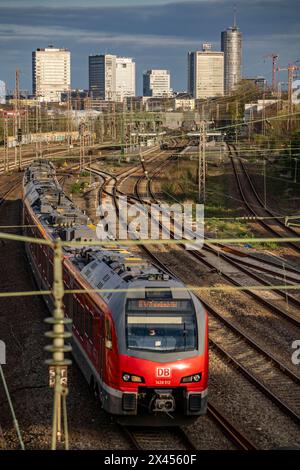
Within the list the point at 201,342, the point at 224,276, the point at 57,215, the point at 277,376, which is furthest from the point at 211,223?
the point at 201,342

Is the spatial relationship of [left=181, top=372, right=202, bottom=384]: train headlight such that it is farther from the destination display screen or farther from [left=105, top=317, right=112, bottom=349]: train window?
[left=105, top=317, right=112, bottom=349]: train window

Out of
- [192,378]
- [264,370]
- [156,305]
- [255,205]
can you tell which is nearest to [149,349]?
[156,305]

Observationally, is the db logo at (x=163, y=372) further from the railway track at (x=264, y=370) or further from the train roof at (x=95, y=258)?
the railway track at (x=264, y=370)

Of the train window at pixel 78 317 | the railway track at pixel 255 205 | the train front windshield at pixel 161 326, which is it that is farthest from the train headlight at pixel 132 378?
the railway track at pixel 255 205

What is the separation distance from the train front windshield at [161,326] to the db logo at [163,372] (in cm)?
33

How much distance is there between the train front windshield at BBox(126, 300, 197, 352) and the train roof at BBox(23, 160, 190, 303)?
246 millimetres

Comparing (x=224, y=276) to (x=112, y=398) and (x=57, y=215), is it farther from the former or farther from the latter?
(x=112, y=398)

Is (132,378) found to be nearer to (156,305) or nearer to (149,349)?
(149,349)

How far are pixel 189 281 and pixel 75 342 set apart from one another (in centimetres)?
1005

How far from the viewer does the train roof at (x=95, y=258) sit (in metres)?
15.1

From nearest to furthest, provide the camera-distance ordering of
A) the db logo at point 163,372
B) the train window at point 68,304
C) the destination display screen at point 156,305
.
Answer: the db logo at point 163,372, the destination display screen at point 156,305, the train window at point 68,304

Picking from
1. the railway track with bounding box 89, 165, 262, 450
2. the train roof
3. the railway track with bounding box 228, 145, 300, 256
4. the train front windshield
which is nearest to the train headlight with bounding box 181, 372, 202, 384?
the train front windshield

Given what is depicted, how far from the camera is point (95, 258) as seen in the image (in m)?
17.8

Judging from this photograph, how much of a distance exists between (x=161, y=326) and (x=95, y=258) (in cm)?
397
